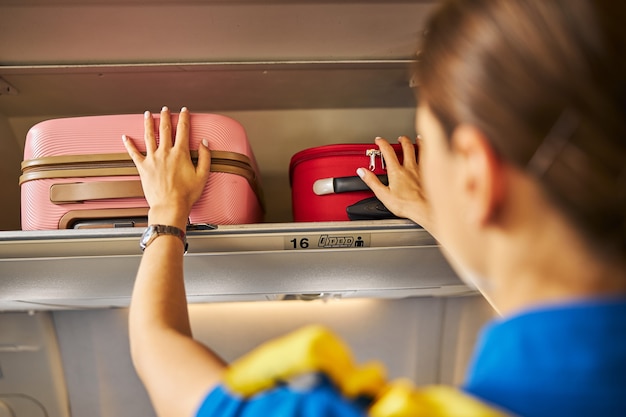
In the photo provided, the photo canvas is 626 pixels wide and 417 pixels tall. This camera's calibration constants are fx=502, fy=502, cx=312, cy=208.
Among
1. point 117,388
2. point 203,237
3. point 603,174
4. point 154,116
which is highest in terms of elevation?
point 154,116

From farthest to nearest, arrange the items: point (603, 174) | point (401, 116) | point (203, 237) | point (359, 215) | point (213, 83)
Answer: point (401, 116) < point (213, 83) < point (359, 215) < point (203, 237) < point (603, 174)

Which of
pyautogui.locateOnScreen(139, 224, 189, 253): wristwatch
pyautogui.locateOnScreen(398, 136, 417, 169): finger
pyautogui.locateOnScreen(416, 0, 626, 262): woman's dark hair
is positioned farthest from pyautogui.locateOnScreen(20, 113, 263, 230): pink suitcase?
pyautogui.locateOnScreen(416, 0, 626, 262): woman's dark hair

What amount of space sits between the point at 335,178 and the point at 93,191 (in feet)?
1.94

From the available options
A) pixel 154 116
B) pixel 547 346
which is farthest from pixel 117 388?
pixel 547 346

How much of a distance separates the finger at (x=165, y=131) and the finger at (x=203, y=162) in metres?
0.07

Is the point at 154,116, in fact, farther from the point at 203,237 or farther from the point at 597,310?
the point at 597,310

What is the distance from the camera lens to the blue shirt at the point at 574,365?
1.69 feet

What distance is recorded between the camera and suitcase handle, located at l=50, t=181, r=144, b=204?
1.20 metres

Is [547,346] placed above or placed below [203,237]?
below

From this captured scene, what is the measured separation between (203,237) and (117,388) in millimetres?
1057

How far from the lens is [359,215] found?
1.28 m

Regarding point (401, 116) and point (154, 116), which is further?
point (401, 116)

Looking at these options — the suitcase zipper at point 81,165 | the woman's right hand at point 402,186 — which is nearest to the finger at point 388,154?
the woman's right hand at point 402,186

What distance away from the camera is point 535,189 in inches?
20.7
